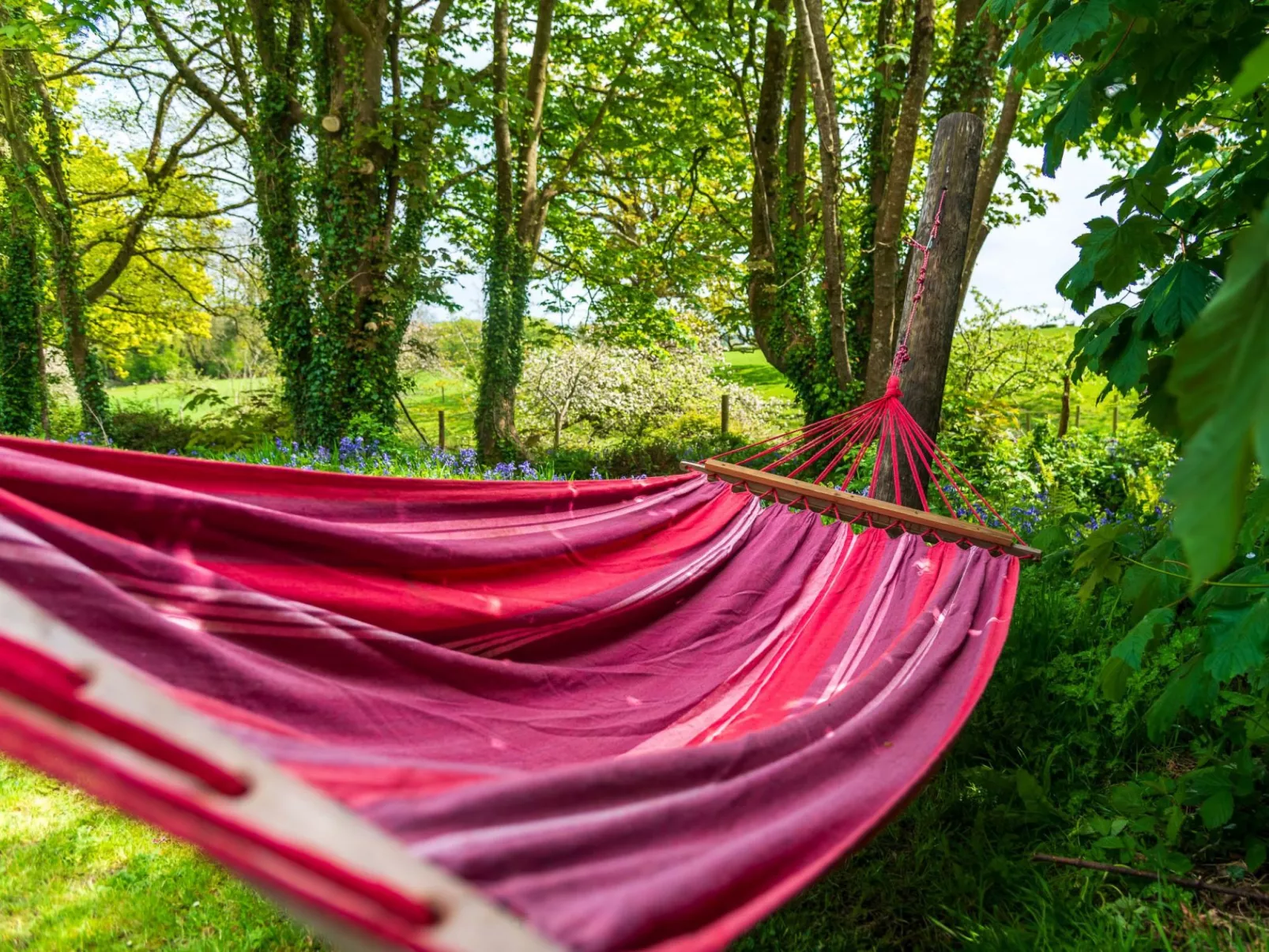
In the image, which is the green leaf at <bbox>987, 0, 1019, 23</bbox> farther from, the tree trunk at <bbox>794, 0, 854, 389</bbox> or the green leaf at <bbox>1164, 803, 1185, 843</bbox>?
the tree trunk at <bbox>794, 0, 854, 389</bbox>

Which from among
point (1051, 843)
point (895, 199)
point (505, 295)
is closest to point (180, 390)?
point (505, 295)

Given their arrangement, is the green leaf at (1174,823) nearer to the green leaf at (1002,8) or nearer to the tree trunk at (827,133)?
the green leaf at (1002,8)

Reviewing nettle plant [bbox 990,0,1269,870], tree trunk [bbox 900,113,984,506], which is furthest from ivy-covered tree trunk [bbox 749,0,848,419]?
nettle plant [bbox 990,0,1269,870]

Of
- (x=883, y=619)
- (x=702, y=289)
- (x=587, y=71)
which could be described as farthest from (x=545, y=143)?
(x=883, y=619)

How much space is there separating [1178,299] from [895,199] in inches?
120

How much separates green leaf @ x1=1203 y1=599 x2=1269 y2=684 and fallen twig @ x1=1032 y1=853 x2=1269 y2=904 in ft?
2.01

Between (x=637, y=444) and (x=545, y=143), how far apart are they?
9.70 feet

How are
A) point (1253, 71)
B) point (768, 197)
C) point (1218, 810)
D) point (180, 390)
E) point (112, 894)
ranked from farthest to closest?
point (180, 390), point (768, 197), point (112, 894), point (1218, 810), point (1253, 71)

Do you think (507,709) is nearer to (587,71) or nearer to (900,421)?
(900,421)

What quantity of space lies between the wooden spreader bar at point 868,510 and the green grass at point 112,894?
1.38 metres

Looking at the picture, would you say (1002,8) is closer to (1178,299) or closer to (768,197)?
(1178,299)

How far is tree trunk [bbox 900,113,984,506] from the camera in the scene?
225 centimetres

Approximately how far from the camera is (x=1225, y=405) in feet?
1.17

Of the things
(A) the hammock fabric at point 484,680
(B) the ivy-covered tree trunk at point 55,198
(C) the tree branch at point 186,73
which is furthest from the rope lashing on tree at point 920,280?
(B) the ivy-covered tree trunk at point 55,198
